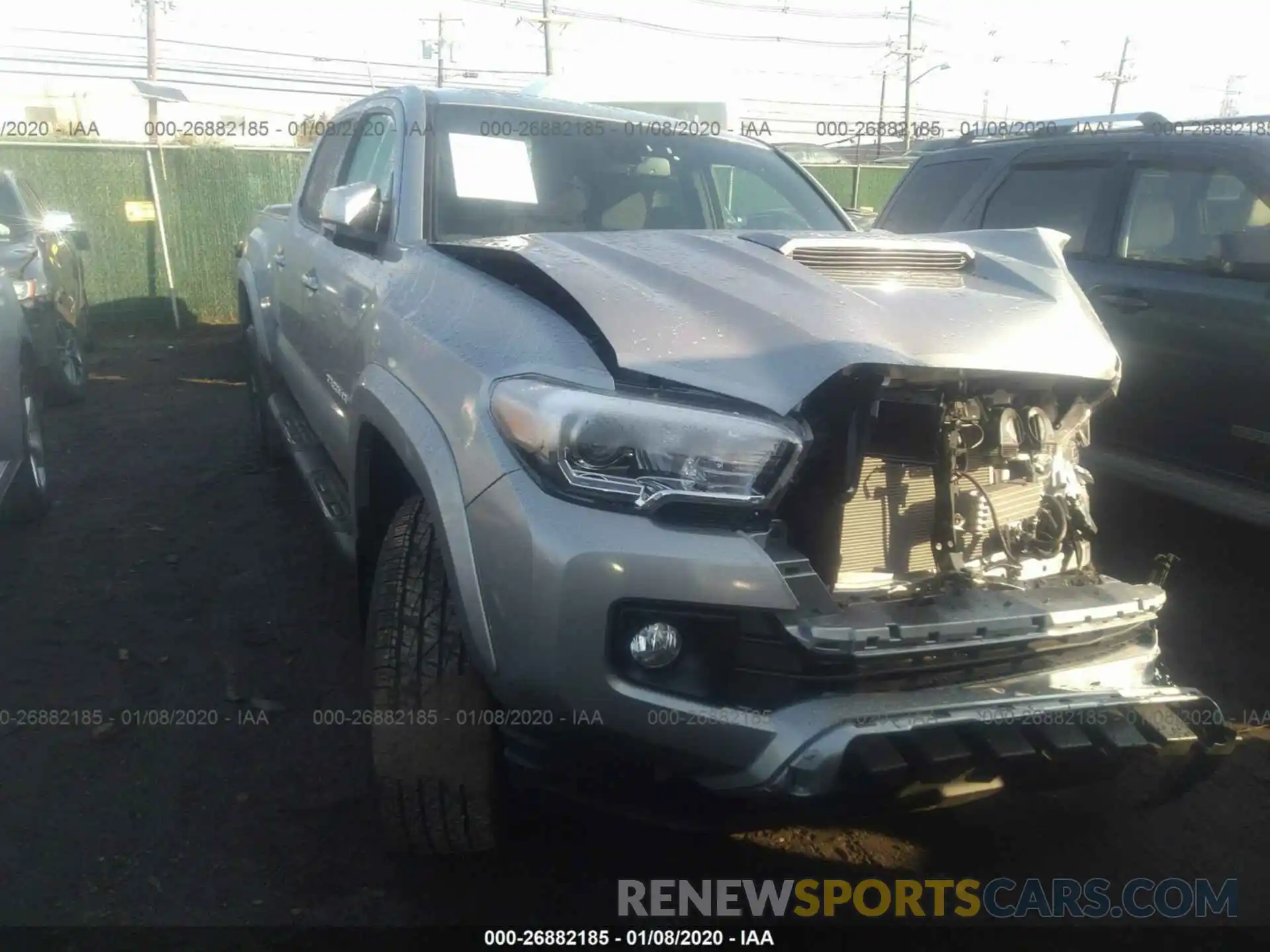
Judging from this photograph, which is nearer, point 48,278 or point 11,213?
point 48,278

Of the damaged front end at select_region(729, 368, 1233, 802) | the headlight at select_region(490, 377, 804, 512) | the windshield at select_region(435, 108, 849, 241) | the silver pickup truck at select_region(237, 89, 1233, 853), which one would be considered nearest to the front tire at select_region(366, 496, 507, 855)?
the silver pickup truck at select_region(237, 89, 1233, 853)

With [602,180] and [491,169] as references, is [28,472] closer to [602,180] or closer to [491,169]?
[491,169]

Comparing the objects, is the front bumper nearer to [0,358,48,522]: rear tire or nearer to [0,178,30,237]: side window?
[0,358,48,522]: rear tire

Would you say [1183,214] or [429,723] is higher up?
[1183,214]

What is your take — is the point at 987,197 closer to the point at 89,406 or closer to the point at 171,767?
the point at 171,767

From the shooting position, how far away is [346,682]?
3.42m

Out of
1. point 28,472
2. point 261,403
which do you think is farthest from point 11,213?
point 28,472

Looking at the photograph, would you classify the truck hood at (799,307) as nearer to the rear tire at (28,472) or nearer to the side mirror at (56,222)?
the rear tire at (28,472)

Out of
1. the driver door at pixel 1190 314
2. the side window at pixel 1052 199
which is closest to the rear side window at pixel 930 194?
the side window at pixel 1052 199

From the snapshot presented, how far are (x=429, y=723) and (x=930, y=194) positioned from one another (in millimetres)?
4934

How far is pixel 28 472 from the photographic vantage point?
4625 mm

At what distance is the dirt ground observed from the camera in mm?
2410

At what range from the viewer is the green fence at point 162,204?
37.0 feet

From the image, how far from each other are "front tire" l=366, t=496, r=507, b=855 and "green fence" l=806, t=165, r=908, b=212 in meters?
14.9
